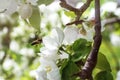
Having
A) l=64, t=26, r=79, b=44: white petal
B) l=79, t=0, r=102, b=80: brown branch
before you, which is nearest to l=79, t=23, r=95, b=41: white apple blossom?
l=64, t=26, r=79, b=44: white petal

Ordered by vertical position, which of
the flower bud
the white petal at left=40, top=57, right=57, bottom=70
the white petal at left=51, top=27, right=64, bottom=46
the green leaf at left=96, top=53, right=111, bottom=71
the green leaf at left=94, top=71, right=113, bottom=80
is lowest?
the green leaf at left=94, top=71, right=113, bottom=80

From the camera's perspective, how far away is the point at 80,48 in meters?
0.72

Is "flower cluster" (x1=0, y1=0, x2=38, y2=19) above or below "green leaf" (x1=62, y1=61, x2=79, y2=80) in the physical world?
above

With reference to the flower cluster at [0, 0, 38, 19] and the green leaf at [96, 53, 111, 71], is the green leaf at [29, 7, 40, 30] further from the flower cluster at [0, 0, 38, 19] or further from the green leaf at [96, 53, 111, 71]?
the green leaf at [96, 53, 111, 71]

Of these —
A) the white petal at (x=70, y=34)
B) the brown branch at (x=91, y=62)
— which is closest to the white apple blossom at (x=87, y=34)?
the white petal at (x=70, y=34)

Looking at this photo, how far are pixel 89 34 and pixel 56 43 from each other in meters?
0.06

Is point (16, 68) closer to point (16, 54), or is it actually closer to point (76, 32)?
point (16, 54)

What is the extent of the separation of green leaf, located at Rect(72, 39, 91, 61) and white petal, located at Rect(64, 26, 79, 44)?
2 centimetres

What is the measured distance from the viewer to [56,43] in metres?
0.73

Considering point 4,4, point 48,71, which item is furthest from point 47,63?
point 4,4

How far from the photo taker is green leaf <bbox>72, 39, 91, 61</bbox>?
70 cm

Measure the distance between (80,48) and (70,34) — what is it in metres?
0.03

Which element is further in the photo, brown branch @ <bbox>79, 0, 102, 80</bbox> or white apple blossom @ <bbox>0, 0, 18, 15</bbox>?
white apple blossom @ <bbox>0, 0, 18, 15</bbox>

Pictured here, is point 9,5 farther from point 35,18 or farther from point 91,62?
point 91,62
